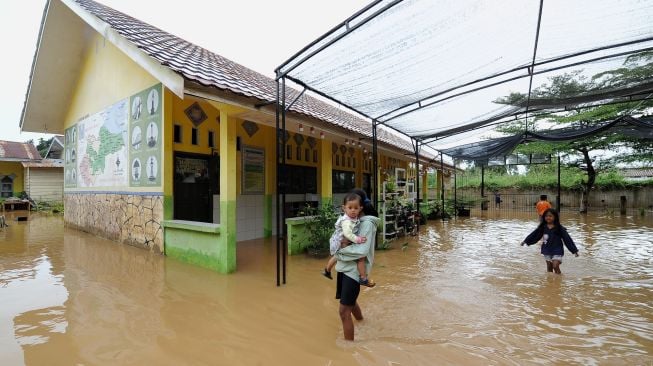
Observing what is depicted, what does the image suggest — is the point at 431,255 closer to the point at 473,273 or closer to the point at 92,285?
the point at 473,273

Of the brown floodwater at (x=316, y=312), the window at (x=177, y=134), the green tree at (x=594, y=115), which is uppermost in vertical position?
the green tree at (x=594, y=115)

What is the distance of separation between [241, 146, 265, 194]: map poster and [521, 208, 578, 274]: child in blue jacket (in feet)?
20.4

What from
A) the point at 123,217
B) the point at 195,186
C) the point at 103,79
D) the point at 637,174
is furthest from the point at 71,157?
the point at 637,174

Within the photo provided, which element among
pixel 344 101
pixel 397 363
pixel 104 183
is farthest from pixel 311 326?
pixel 104 183

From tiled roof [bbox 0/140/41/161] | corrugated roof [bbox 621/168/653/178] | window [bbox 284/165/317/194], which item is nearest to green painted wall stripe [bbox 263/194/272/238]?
window [bbox 284/165/317/194]

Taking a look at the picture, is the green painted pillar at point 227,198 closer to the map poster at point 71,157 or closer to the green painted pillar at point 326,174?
the green painted pillar at point 326,174

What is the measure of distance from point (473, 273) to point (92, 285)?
5980mm

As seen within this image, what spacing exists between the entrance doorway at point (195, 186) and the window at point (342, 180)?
4.89 m

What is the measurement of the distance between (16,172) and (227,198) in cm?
2322

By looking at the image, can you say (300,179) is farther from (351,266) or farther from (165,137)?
(351,266)

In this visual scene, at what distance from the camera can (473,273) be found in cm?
540

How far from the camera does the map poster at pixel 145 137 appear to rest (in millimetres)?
6645

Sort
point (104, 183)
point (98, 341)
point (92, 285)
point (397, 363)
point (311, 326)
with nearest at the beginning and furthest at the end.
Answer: point (397, 363), point (98, 341), point (311, 326), point (92, 285), point (104, 183)

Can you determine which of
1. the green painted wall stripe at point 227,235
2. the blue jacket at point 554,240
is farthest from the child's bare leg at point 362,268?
the blue jacket at point 554,240
